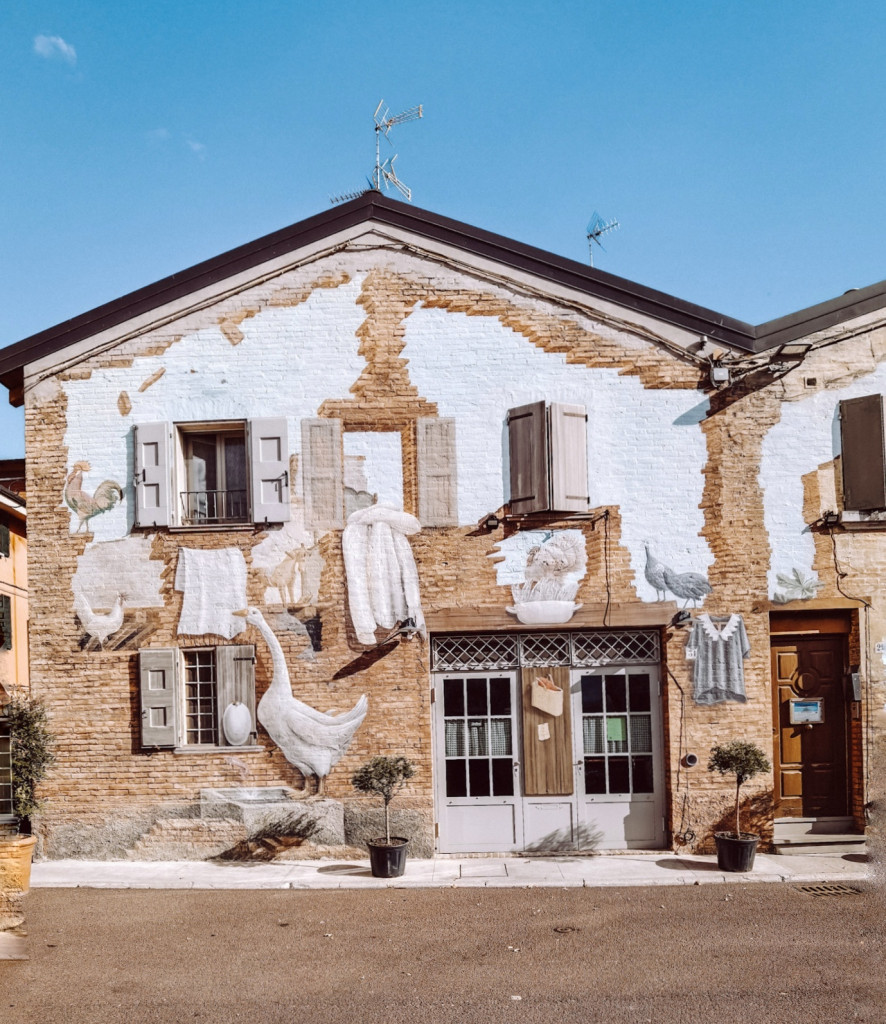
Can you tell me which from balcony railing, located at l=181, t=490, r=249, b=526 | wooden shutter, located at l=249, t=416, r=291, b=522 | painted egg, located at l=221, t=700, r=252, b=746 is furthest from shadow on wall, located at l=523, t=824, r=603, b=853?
balcony railing, located at l=181, t=490, r=249, b=526

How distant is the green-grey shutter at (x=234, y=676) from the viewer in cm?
1108

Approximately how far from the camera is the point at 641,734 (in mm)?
11094

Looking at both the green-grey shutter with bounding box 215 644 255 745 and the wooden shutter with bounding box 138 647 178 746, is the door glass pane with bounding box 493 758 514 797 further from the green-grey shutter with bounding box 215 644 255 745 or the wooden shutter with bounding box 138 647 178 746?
the wooden shutter with bounding box 138 647 178 746

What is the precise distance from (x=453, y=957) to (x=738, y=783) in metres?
4.23

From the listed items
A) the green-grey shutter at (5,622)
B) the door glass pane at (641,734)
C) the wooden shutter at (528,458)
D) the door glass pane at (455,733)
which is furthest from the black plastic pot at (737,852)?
the green-grey shutter at (5,622)

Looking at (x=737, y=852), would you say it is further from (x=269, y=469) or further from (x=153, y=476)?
(x=153, y=476)

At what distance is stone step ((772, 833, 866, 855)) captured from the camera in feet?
35.4

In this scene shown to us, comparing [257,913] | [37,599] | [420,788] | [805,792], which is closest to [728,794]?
[805,792]

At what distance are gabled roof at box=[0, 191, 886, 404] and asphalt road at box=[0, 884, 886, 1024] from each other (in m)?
6.10

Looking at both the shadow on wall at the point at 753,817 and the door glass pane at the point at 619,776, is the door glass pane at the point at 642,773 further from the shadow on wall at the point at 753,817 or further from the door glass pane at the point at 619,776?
the shadow on wall at the point at 753,817

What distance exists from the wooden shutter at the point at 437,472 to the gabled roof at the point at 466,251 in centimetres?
217

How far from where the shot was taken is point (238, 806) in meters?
11.0

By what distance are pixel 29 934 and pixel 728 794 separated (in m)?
7.23

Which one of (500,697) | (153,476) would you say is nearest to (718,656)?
(500,697)
